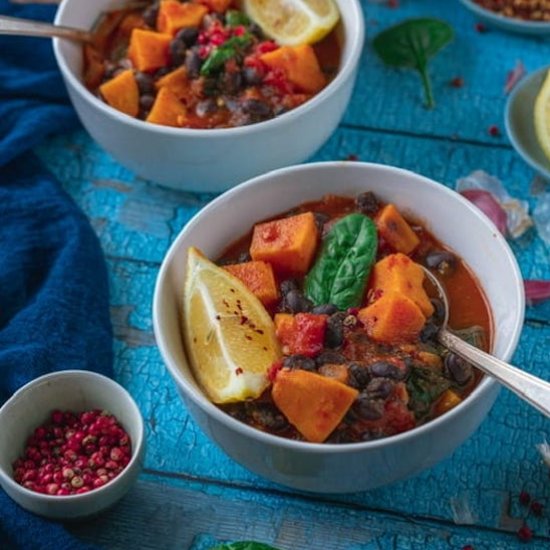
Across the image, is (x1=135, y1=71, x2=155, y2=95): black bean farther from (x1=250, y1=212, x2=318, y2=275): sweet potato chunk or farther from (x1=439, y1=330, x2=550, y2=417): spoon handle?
(x1=439, y1=330, x2=550, y2=417): spoon handle

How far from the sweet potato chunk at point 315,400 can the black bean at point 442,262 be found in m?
0.50

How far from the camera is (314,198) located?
2.66 meters

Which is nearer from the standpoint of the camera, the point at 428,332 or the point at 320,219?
the point at 428,332

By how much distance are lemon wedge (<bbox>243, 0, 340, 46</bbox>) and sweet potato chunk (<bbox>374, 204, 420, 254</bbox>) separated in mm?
718

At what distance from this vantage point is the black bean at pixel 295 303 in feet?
7.78

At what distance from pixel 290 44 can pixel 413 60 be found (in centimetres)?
44

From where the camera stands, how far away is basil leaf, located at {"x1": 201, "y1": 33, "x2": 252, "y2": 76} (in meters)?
2.90

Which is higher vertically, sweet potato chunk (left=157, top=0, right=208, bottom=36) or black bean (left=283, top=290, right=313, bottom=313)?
sweet potato chunk (left=157, top=0, right=208, bottom=36)

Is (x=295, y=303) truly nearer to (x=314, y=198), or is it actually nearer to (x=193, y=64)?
(x=314, y=198)

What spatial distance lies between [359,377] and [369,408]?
0.26 ft

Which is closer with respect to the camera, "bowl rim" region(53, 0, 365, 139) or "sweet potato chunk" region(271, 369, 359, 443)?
"sweet potato chunk" region(271, 369, 359, 443)

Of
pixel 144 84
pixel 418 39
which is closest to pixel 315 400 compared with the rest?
pixel 144 84

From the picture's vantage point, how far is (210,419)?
2.18 m

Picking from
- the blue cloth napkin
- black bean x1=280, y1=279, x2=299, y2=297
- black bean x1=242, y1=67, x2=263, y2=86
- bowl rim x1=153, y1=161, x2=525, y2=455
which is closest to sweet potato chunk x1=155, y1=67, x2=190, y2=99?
black bean x1=242, y1=67, x2=263, y2=86
